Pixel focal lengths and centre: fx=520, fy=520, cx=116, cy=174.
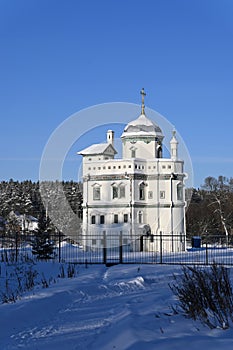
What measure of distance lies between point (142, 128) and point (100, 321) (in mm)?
45345

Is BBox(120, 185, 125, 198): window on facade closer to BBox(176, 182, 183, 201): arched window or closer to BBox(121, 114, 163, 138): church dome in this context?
BBox(176, 182, 183, 201): arched window

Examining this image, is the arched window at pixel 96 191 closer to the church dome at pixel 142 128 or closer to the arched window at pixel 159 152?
the church dome at pixel 142 128

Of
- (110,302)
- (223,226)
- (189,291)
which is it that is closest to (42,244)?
(110,302)

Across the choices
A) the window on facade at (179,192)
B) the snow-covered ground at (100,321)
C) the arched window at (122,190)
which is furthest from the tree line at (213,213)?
the snow-covered ground at (100,321)

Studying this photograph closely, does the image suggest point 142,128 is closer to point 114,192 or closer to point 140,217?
point 114,192

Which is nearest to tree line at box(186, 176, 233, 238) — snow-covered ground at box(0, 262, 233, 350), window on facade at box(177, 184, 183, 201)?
window on facade at box(177, 184, 183, 201)

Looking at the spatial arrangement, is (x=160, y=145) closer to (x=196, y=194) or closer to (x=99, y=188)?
(x=99, y=188)

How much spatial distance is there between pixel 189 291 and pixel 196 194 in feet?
277

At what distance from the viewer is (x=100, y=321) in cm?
877

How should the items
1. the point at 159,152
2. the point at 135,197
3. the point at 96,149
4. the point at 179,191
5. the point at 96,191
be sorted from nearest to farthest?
1. the point at 135,197
2. the point at 96,191
3. the point at 179,191
4. the point at 96,149
5. the point at 159,152

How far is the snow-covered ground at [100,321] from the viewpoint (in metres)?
6.93

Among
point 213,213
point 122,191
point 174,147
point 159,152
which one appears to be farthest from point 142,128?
point 213,213

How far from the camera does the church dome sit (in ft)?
173

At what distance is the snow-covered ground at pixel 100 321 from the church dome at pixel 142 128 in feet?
130
